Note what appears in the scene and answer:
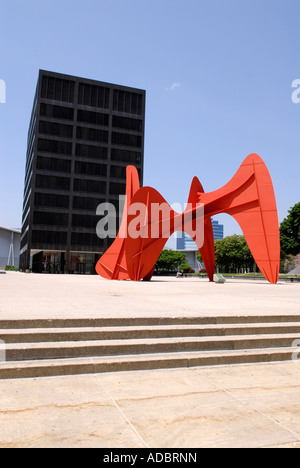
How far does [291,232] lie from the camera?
1905 inches

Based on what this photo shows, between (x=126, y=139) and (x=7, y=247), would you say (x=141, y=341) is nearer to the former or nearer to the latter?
(x=126, y=139)

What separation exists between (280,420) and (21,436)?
2335 millimetres

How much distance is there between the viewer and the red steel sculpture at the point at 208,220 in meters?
22.7

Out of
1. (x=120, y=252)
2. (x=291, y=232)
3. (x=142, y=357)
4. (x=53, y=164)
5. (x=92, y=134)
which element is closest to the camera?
(x=142, y=357)

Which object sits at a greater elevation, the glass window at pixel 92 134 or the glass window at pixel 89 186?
the glass window at pixel 92 134

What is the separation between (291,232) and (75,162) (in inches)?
1370

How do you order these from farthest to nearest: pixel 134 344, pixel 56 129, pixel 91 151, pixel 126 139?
pixel 126 139 → pixel 91 151 → pixel 56 129 → pixel 134 344

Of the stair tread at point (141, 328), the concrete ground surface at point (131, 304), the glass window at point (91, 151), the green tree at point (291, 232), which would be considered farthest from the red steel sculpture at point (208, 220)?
the glass window at point (91, 151)

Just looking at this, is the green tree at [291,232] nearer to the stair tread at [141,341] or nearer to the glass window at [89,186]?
the glass window at [89,186]

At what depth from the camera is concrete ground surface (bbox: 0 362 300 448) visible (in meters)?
2.86

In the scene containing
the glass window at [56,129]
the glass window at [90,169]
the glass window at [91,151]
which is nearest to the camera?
the glass window at [56,129]

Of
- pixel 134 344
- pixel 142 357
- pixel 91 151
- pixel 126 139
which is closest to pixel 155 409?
pixel 142 357

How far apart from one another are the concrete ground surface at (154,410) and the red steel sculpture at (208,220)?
746 inches
